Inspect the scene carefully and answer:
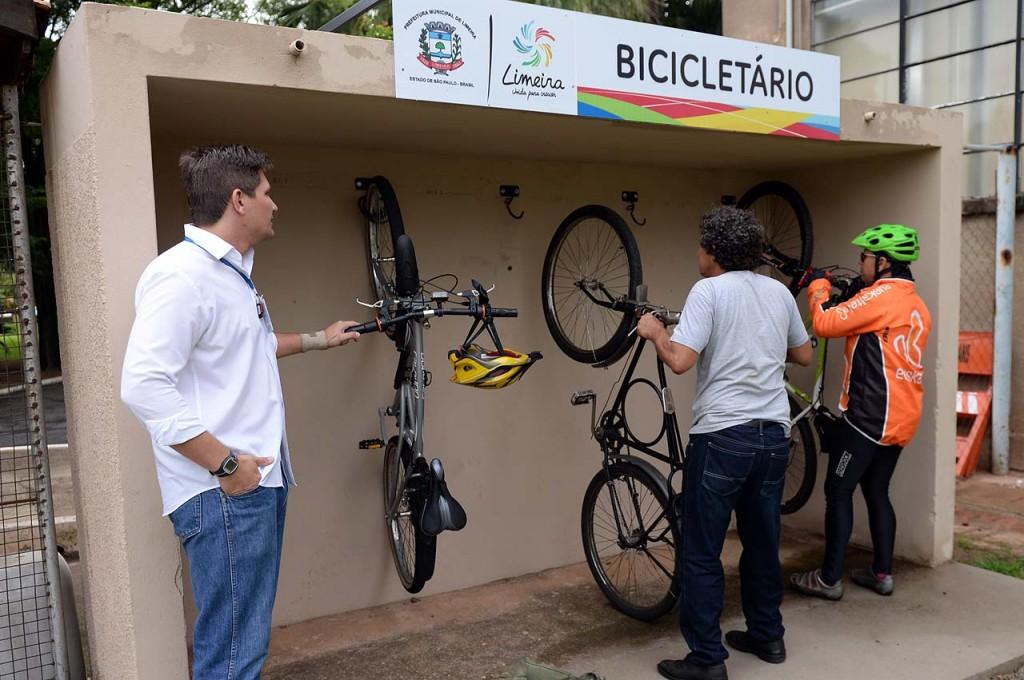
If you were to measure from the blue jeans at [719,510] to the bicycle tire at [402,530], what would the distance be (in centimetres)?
107

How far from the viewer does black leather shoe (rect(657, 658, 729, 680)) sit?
3281mm

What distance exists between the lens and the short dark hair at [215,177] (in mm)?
2350

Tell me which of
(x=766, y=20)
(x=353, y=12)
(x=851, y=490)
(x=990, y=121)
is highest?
(x=766, y=20)

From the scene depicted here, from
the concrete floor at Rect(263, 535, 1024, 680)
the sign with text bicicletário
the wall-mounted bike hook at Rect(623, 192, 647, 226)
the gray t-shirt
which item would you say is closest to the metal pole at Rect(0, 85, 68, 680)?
the concrete floor at Rect(263, 535, 1024, 680)

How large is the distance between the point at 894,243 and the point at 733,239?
126cm

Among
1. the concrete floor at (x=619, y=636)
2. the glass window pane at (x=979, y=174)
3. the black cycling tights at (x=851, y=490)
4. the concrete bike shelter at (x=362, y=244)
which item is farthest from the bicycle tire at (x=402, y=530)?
the glass window pane at (x=979, y=174)

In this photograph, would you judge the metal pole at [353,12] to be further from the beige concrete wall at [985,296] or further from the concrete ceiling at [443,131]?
the beige concrete wall at [985,296]

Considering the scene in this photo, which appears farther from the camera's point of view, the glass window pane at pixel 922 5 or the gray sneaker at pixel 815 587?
the glass window pane at pixel 922 5

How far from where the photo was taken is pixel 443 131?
144 inches

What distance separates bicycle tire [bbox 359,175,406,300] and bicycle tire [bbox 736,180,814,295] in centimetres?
209

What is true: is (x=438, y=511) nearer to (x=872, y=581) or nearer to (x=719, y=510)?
(x=719, y=510)

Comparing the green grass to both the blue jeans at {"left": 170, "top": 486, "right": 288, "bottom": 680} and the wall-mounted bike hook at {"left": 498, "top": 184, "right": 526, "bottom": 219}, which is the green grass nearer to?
the wall-mounted bike hook at {"left": 498, "top": 184, "right": 526, "bottom": 219}

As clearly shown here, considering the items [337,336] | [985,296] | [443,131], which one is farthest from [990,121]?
[337,336]

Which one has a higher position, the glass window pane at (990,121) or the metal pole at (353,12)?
the glass window pane at (990,121)
